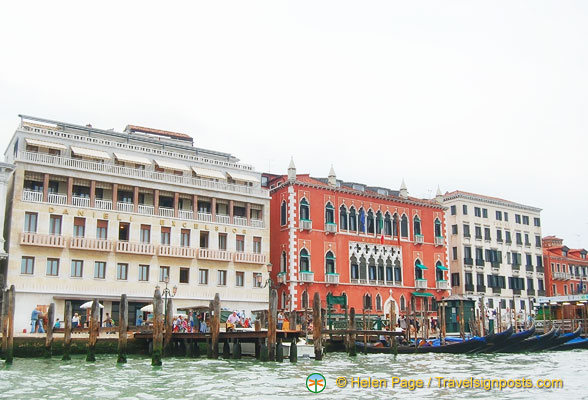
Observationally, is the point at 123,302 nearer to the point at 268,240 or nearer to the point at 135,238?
the point at 135,238

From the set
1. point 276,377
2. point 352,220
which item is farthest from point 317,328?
point 352,220

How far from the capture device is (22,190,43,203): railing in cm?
3159

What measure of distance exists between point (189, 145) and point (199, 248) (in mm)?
6765

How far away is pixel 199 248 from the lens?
119ft

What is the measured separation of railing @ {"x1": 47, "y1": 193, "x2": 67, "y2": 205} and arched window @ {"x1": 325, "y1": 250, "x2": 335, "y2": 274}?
50.9 feet

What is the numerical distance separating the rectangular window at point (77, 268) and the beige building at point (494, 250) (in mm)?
24927

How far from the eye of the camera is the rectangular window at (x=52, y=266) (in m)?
31.7

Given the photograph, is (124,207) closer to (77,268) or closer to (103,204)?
(103,204)

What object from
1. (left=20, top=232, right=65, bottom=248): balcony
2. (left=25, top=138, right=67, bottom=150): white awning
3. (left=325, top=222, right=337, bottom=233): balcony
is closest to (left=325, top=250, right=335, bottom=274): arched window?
(left=325, top=222, right=337, bottom=233): balcony

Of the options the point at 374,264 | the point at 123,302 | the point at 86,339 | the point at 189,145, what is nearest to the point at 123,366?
the point at 123,302

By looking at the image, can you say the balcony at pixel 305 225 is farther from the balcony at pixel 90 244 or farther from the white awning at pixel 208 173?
the balcony at pixel 90 244

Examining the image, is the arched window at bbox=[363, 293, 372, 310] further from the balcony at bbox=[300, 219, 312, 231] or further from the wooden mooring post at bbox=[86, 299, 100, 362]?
the wooden mooring post at bbox=[86, 299, 100, 362]

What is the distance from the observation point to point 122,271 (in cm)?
3372

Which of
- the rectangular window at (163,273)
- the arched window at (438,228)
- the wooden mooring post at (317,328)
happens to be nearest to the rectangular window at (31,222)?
the rectangular window at (163,273)
